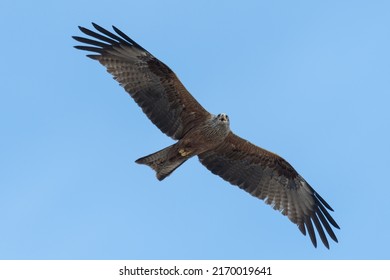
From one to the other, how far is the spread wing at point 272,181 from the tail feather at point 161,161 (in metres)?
1.11

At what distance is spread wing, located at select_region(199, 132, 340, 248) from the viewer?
1673 centimetres

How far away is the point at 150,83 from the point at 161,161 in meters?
1.53

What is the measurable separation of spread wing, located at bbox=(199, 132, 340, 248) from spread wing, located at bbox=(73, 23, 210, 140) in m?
1.01

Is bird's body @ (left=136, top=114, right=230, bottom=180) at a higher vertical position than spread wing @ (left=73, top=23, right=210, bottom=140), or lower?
lower

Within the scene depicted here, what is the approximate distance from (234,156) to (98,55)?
11.2ft

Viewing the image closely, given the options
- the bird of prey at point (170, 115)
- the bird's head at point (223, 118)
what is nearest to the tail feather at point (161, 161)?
the bird of prey at point (170, 115)

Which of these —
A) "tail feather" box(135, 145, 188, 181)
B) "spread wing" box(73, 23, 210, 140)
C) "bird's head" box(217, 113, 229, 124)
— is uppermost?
"spread wing" box(73, 23, 210, 140)

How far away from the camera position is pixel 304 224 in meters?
17.0

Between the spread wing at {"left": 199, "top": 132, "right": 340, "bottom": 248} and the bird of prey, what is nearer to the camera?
the bird of prey

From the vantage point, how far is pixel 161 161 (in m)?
15.9

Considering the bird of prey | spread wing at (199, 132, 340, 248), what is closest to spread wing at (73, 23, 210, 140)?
the bird of prey

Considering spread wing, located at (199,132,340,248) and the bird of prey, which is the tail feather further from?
spread wing, located at (199,132,340,248)

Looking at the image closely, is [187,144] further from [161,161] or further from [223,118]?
[223,118]

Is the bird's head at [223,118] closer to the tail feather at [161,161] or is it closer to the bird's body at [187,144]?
the bird's body at [187,144]
